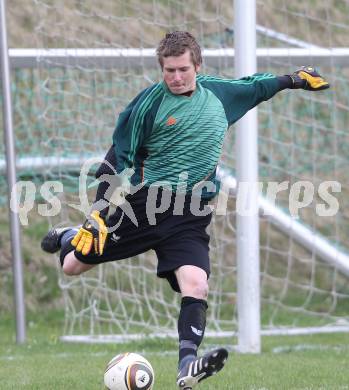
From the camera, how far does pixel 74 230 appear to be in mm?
6441

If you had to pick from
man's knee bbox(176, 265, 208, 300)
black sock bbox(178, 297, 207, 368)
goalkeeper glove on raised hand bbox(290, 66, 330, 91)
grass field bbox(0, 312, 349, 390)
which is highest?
goalkeeper glove on raised hand bbox(290, 66, 330, 91)

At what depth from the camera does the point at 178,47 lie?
210 inches

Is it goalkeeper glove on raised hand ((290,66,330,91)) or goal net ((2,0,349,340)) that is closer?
goalkeeper glove on raised hand ((290,66,330,91))

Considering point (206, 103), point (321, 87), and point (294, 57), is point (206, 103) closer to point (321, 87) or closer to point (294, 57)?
point (321, 87)

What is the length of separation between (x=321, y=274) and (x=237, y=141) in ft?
12.5

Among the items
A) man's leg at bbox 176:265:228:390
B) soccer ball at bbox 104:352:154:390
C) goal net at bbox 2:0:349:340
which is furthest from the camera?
goal net at bbox 2:0:349:340

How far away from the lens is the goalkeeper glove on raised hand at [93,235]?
5422mm

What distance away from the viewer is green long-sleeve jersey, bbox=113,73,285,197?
217 inches

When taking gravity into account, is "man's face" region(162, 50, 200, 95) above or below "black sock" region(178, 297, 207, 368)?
above

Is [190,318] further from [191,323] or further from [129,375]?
[129,375]

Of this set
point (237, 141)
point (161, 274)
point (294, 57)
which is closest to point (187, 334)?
point (161, 274)

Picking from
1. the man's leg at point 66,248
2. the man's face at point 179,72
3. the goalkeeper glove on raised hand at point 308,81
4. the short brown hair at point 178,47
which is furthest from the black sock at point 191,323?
the goalkeeper glove on raised hand at point 308,81

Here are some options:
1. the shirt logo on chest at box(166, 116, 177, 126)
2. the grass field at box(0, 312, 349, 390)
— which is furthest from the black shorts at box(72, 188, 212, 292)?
the grass field at box(0, 312, 349, 390)

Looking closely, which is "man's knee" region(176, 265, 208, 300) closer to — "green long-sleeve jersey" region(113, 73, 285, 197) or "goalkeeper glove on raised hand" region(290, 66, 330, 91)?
"green long-sleeve jersey" region(113, 73, 285, 197)
